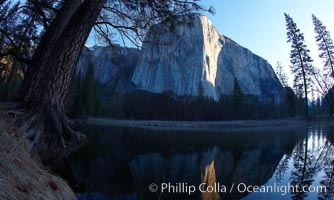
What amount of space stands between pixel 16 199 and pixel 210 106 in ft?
160

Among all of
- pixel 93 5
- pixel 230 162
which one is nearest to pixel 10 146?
pixel 93 5

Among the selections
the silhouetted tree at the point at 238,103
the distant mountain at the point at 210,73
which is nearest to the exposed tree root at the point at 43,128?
the distant mountain at the point at 210,73

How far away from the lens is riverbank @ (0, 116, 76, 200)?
1597 millimetres

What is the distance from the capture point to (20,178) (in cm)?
181

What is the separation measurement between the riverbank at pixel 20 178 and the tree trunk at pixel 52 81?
0.62m

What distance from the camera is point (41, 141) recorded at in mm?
3273

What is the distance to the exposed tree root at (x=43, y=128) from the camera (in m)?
3.00

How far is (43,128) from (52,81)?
72 cm

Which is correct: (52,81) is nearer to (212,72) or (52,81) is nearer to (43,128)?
(43,128)

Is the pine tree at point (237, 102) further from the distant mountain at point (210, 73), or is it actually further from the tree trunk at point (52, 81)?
the tree trunk at point (52, 81)

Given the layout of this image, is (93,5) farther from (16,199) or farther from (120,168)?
(120,168)

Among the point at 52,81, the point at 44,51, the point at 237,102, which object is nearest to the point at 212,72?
the point at 237,102

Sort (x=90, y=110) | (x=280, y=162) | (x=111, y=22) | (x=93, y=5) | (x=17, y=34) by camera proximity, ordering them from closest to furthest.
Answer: (x=93, y=5)
(x=111, y=22)
(x=17, y=34)
(x=280, y=162)
(x=90, y=110)

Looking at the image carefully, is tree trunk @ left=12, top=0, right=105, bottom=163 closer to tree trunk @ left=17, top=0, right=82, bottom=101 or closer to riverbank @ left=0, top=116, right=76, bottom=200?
tree trunk @ left=17, top=0, right=82, bottom=101
